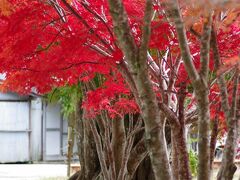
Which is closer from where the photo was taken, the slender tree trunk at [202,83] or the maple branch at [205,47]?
the slender tree trunk at [202,83]

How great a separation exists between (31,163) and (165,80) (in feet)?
49.5

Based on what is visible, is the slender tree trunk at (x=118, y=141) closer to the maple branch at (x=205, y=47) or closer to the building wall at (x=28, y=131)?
the maple branch at (x=205, y=47)

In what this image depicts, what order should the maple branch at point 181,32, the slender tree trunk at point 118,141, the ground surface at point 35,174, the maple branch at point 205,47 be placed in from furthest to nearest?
the ground surface at point 35,174, the slender tree trunk at point 118,141, the maple branch at point 205,47, the maple branch at point 181,32

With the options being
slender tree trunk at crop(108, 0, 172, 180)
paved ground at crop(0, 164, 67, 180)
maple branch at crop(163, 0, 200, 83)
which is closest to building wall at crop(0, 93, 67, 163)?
paved ground at crop(0, 164, 67, 180)

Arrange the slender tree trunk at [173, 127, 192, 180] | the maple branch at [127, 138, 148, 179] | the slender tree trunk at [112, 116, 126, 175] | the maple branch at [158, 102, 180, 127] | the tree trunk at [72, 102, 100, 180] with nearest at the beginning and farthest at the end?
the maple branch at [158, 102, 180, 127]
the slender tree trunk at [173, 127, 192, 180]
the slender tree trunk at [112, 116, 126, 175]
the maple branch at [127, 138, 148, 179]
the tree trunk at [72, 102, 100, 180]

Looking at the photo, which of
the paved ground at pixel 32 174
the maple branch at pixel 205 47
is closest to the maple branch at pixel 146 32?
the maple branch at pixel 205 47

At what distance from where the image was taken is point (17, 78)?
6.06 metres

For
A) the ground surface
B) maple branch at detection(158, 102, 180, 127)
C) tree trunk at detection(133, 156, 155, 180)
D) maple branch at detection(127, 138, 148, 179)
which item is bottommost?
the ground surface

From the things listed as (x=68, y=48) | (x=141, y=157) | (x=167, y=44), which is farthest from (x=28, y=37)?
(x=141, y=157)

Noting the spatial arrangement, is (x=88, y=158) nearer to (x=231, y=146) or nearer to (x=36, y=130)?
(x=231, y=146)

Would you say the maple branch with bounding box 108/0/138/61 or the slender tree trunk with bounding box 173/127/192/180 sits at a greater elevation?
the maple branch with bounding box 108/0/138/61

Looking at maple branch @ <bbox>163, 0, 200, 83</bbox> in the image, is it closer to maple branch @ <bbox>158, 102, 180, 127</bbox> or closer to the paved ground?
maple branch @ <bbox>158, 102, 180, 127</bbox>

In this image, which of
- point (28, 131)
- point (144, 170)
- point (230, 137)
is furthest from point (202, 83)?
point (28, 131)

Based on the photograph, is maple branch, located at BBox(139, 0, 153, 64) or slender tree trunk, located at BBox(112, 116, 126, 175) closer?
maple branch, located at BBox(139, 0, 153, 64)
